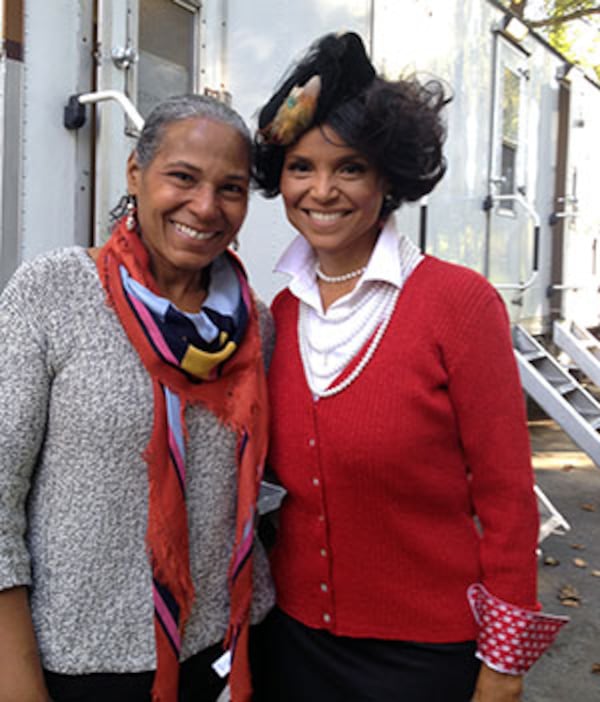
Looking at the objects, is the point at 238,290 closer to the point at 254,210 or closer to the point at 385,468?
the point at 385,468

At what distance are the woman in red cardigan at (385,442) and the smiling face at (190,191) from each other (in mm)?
189

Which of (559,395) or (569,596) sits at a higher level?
(559,395)

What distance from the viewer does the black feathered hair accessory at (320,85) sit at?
163 centimetres

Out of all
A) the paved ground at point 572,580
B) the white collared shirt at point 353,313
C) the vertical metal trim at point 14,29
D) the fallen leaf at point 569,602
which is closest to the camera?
the white collared shirt at point 353,313

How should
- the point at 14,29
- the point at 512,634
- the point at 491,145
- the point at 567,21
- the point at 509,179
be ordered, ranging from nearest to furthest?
the point at 512,634
the point at 14,29
the point at 491,145
the point at 509,179
the point at 567,21

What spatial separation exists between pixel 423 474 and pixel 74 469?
0.65 m

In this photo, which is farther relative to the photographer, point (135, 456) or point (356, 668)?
point (356, 668)

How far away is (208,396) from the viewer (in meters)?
1.51

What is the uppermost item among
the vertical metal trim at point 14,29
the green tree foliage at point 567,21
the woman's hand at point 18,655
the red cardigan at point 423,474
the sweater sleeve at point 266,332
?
the green tree foliage at point 567,21

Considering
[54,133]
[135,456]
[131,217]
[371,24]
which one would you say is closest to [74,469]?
[135,456]

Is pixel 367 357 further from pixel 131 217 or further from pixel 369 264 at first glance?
pixel 131 217

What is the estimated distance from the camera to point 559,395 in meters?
5.31

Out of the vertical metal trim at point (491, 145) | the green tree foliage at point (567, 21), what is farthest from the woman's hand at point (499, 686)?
the green tree foliage at point (567, 21)

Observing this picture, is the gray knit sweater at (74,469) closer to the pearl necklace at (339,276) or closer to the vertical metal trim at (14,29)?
the pearl necklace at (339,276)
